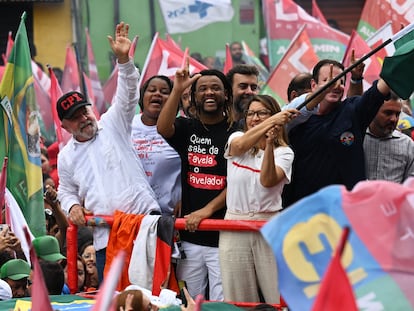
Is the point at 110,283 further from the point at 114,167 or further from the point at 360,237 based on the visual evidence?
the point at 114,167

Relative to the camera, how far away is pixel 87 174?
6.70 meters

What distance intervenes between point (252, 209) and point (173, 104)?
0.82m

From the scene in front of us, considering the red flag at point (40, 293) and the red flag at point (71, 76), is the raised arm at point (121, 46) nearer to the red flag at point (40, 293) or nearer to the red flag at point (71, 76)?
the red flag at point (40, 293)

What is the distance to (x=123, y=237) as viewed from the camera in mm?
6379

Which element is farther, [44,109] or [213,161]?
[44,109]

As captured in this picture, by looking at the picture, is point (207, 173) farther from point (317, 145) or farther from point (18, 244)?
point (18, 244)

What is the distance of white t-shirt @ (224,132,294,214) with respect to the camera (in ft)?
19.7

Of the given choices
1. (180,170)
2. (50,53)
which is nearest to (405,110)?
(180,170)

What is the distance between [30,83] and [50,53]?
12376 mm

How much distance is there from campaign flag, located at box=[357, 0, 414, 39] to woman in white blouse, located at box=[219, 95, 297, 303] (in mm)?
4883

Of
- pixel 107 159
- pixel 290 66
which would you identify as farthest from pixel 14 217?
pixel 290 66

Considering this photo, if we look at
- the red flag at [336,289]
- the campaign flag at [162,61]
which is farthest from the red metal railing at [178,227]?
the campaign flag at [162,61]

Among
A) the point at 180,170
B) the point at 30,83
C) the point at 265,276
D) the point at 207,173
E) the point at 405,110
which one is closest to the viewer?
the point at 265,276

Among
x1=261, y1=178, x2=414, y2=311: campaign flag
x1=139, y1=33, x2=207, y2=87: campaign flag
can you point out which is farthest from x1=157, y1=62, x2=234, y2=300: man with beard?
x1=139, y1=33, x2=207, y2=87: campaign flag
